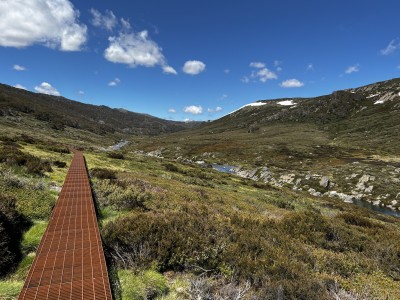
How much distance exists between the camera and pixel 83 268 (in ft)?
23.1

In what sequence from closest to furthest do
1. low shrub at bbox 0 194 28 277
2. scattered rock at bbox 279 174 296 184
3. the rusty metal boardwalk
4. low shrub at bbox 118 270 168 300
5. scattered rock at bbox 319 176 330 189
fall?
the rusty metal boardwalk, low shrub at bbox 118 270 168 300, low shrub at bbox 0 194 28 277, scattered rock at bbox 319 176 330 189, scattered rock at bbox 279 174 296 184

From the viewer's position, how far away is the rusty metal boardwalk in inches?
239

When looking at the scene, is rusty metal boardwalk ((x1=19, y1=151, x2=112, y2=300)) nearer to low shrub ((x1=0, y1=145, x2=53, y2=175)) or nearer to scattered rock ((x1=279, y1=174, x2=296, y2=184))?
low shrub ((x1=0, y1=145, x2=53, y2=175))

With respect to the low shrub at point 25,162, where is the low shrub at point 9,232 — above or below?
below

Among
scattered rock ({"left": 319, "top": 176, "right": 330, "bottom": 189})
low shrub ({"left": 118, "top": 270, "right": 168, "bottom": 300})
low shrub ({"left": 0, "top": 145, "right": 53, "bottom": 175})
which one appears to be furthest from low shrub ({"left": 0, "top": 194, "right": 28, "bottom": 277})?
scattered rock ({"left": 319, "top": 176, "right": 330, "bottom": 189})

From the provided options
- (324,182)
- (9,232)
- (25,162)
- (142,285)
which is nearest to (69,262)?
(142,285)

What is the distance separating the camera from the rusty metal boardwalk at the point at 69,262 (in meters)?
6.07

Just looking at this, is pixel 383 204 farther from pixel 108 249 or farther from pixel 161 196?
pixel 108 249

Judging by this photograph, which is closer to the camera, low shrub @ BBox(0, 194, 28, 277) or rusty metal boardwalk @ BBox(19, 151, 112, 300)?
rusty metal boardwalk @ BBox(19, 151, 112, 300)

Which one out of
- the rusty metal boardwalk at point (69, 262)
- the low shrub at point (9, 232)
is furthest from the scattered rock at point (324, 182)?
the low shrub at point (9, 232)

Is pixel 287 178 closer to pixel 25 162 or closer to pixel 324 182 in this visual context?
pixel 324 182

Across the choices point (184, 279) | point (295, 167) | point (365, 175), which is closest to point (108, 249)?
point (184, 279)

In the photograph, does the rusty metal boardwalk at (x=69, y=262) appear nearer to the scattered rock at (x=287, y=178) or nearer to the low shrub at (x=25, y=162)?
the low shrub at (x=25, y=162)

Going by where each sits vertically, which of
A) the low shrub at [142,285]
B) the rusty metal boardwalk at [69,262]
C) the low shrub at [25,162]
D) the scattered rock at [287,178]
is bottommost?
the scattered rock at [287,178]
